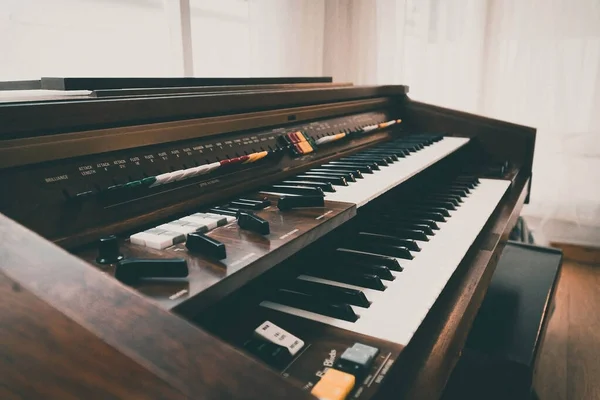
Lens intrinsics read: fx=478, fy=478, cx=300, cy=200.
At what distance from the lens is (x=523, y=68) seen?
2.69m

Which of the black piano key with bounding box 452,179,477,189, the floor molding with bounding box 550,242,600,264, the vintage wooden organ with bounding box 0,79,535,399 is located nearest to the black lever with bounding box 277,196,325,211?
the vintage wooden organ with bounding box 0,79,535,399

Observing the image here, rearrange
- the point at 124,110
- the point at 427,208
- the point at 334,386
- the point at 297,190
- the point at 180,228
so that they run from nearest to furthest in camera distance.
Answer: the point at 334,386 → the point at 180,228 → the point at 124,110 → the point at 297,190 → the point at 427,208

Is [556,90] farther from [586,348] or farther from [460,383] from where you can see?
[460,383]

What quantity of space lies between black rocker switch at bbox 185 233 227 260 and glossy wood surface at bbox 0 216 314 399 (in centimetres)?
19

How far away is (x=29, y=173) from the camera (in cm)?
65

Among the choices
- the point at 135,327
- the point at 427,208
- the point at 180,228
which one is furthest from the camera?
the point at 427,208

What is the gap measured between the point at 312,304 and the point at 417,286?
0.20 metres

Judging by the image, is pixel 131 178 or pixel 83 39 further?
pixel 83 39

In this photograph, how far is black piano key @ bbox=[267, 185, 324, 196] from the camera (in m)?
0.91

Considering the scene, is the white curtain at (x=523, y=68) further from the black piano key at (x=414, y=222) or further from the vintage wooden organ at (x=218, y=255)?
the black piano key at (x=414, y=222)

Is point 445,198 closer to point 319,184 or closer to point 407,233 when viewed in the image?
point 407,233

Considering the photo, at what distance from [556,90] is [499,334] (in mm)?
1899

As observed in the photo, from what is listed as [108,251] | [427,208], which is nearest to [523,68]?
[427,208]

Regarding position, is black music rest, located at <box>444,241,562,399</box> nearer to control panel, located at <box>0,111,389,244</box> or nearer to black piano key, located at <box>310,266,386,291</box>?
black piano key, located at <box>310,266,386,291</box>
